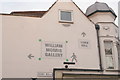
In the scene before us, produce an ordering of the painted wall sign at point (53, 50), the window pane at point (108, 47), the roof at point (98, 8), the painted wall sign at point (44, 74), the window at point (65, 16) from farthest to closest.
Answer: the roof at point (98, 8)
the window pane at point (108, 47)
the window at point (65, 16)
the painted wall sign at point (53, 50)
the painted wall sign at point (44, 74)

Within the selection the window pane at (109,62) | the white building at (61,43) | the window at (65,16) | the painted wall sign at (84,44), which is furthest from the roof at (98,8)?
the window pane at (109,62)

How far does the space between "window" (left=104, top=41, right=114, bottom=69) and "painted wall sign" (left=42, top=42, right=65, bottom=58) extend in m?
2.86

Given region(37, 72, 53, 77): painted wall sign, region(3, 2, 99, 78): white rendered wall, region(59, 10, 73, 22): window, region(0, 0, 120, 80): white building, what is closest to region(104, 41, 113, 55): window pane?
region(0, 0, 120, 80): white building

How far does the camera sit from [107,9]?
1560 centimetres

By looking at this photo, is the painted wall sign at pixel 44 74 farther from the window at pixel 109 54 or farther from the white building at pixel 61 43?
the window at pixel 109 54

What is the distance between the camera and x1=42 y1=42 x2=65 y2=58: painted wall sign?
14.0 meters

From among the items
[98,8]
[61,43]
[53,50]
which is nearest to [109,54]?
[98,8]

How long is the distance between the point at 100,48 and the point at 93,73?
6.13ft

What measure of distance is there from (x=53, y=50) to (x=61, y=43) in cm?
66

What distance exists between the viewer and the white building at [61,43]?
527 inches

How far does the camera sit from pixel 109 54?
15164 mm

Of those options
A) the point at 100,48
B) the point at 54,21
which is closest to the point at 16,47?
the point at 54,21

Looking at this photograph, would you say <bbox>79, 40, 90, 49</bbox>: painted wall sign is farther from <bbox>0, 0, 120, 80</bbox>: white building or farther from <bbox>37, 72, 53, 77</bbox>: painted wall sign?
<bbox>37, 72, 53, 77</bbox>: painted wall sign

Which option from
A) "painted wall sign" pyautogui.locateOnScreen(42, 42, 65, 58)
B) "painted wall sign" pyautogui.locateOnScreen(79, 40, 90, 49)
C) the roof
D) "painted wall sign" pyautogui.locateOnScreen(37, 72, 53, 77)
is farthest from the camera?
the roof
